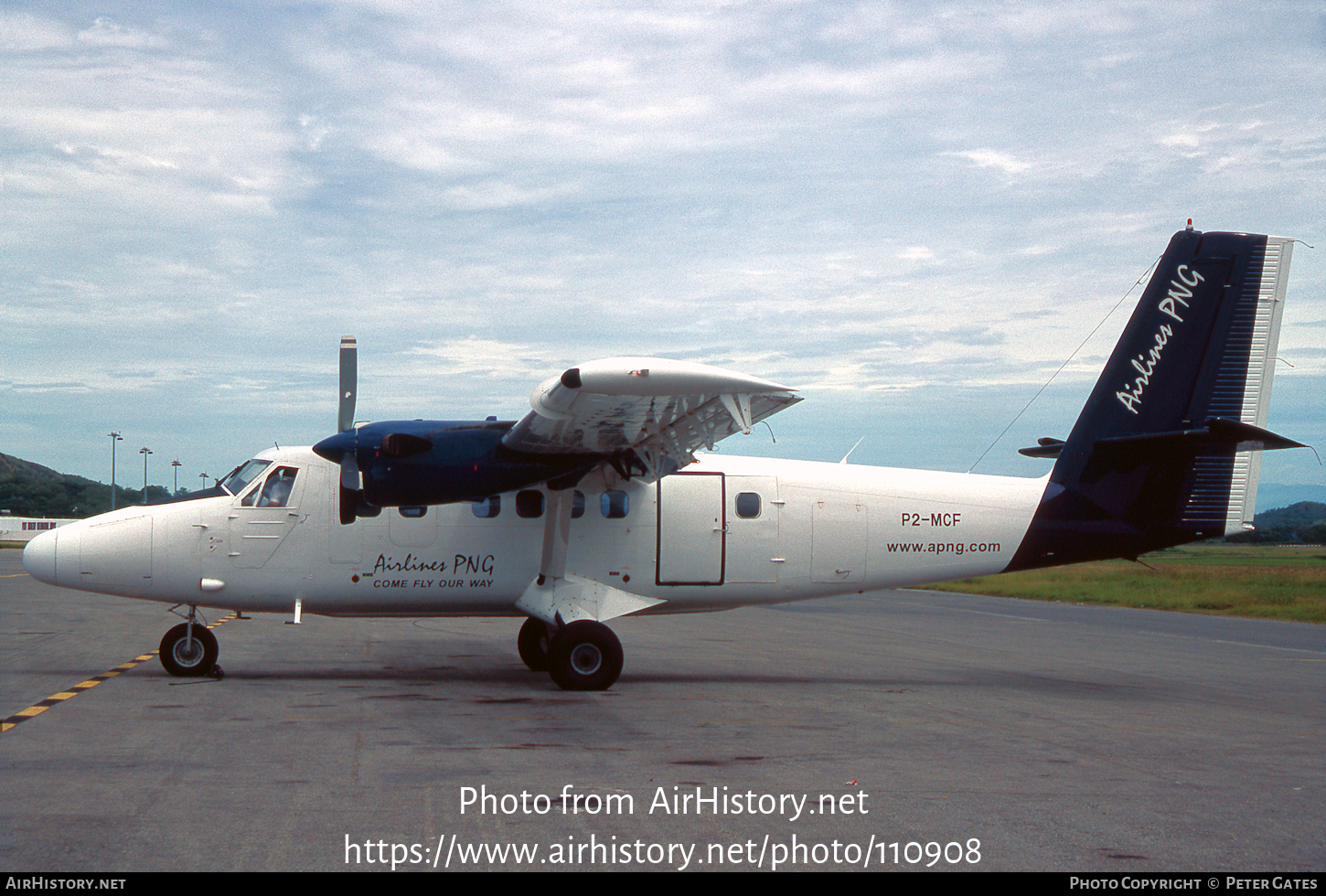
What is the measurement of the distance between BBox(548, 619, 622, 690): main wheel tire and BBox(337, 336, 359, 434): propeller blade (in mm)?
4535

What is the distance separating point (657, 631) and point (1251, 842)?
1481 centimetres

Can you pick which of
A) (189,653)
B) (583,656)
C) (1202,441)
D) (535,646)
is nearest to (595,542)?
(583,656)

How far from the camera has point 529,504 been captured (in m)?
12.8

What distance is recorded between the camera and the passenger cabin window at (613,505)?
507 inches

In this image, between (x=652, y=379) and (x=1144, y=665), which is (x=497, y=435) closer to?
(x=652, y=379)

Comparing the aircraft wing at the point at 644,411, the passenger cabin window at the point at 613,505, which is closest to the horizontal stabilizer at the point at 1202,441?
the aircraft wing at the point at 644,411

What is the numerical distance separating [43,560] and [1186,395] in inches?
536

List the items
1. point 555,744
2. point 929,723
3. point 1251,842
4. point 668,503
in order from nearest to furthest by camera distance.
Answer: point 1251,842, point 555,744, point 929,723, point 668,503

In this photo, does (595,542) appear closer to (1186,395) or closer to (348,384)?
(348,384)

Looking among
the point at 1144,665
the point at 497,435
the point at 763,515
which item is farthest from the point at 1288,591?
the point at 497,435

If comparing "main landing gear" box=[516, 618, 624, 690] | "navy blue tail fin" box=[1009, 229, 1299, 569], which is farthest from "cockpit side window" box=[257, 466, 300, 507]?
"navy blue tail fin" box=[1009, 229, 1299, 569]

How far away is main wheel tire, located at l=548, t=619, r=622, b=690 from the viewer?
38.7ft

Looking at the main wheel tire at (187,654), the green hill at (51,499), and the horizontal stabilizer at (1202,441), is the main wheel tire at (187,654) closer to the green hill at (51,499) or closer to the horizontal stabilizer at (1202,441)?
the horizontal stabilizer at (1202,441)

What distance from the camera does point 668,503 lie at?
13.1 meters
